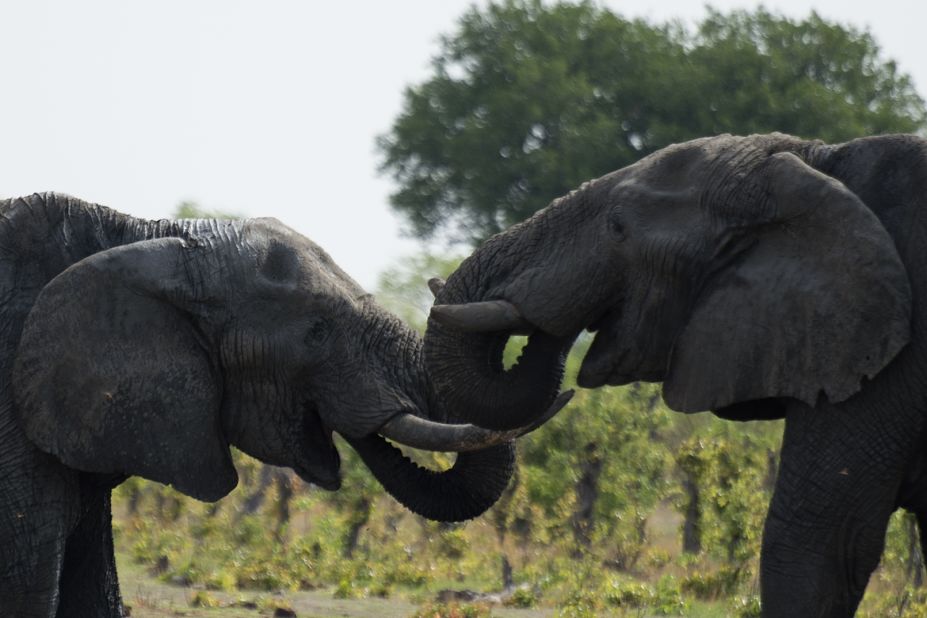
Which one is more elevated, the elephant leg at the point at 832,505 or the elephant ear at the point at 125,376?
the elephant ear at the point at 125,376

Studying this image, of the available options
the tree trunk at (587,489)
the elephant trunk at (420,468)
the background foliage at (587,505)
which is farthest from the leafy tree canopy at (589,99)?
the elephant trunk at (420,468)

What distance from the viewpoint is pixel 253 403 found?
8109mm

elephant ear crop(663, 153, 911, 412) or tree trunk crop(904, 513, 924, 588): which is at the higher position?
elephant ear crop(663, 153, 911, 412)

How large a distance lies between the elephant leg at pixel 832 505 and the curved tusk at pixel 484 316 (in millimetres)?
1189

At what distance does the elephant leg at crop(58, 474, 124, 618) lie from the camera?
27.6 ft

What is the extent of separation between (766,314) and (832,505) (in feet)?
2.31

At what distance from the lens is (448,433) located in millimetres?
7723

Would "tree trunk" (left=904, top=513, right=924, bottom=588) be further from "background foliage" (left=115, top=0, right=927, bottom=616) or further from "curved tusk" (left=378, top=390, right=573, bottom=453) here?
"curved tusk" (left=378, top=390, right=573, bottom=453)

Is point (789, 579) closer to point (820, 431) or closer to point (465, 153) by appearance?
point (820, 431)

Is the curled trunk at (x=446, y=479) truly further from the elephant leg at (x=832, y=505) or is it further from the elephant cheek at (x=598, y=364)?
the elephant leg at (x=832, y=505)

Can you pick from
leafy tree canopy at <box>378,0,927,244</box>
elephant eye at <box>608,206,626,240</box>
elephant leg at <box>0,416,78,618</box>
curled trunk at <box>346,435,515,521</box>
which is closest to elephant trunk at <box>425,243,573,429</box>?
elephant eye at <box>608,206,626,240</box>

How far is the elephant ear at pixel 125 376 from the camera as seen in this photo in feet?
25.6

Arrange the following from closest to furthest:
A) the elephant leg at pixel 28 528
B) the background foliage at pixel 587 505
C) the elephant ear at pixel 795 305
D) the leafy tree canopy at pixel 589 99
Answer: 1. the elephant ear at pixel 795 305
2. the elephant leg at pixel 28 528
3. the background foliage at pixel 587 505
4. the leafy tree canopy at pixel 589 99

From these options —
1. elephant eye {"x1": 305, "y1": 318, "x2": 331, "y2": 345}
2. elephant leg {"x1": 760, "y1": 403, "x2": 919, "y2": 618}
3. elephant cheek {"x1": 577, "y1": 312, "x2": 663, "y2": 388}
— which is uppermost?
elephant eye {"x1": 305, "y1": 318, "x2": 331, "y2": 345}
